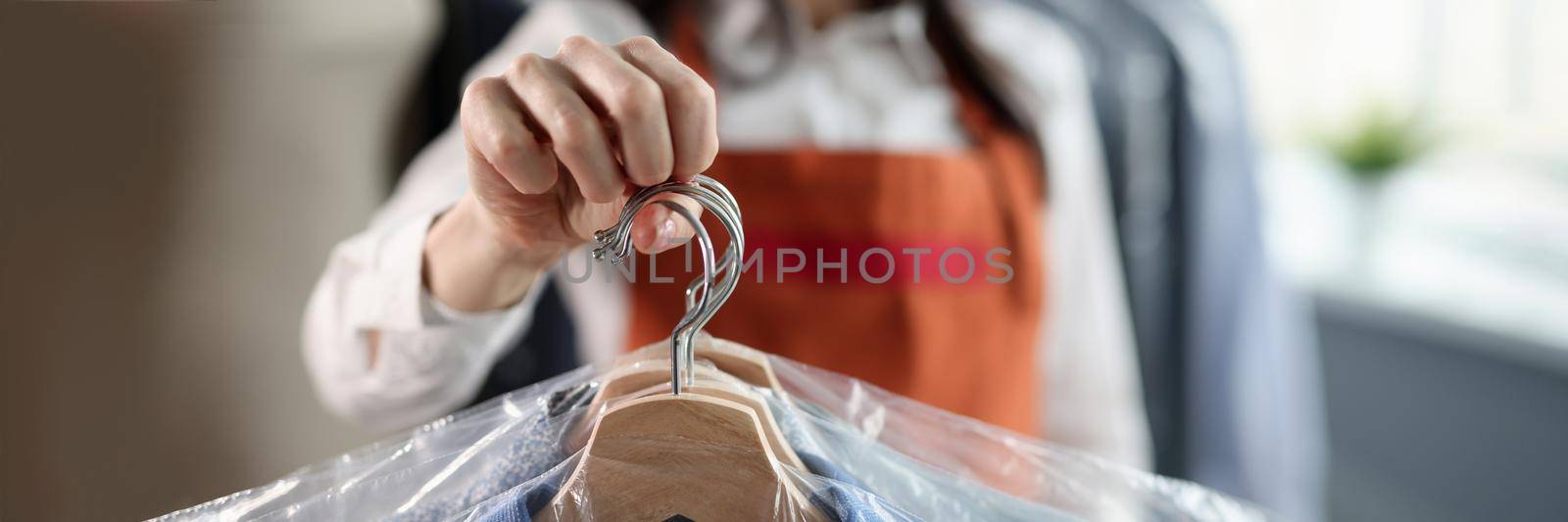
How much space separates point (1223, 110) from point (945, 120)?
0.73 ft

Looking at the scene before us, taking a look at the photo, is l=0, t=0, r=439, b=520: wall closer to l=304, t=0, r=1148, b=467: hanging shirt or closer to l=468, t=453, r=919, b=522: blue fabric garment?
l=304, t=0, r=1148, b=467: hanging shirt

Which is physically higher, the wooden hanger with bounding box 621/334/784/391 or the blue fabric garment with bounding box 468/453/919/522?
the wooden hanger with bounding box 621/334/784/391

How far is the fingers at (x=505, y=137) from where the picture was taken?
0.29 m

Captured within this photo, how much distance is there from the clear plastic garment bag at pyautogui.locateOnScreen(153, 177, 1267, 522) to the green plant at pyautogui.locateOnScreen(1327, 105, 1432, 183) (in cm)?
127

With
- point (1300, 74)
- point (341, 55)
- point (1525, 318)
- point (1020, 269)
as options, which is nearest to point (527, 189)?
point (341, 55)

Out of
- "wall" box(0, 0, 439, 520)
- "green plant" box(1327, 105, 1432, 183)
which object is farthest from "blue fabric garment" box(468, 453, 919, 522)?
"green plant" box(1327, 105, 1432, 183)

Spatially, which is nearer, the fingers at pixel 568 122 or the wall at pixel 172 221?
the fingers at pixel 568 122

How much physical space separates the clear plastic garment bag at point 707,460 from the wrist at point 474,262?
0.21 ft

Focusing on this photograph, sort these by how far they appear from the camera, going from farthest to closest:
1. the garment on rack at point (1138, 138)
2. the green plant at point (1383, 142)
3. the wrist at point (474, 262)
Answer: the green plant at point (1383, 142), the garment on rack at point (1138, 138), the wrist at point (474, 262)

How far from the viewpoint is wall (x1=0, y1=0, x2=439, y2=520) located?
0.48m

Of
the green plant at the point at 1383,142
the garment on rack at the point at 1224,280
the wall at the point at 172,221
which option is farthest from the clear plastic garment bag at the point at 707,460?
the green plant at the point at 1383,142

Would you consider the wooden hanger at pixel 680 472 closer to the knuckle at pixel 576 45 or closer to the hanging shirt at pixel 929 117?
the knuckle at pixel 576 45

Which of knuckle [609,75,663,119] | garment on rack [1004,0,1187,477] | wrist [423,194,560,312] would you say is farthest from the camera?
garment on rack [1004,0,1187,477]

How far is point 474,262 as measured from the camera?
16.7 inches
